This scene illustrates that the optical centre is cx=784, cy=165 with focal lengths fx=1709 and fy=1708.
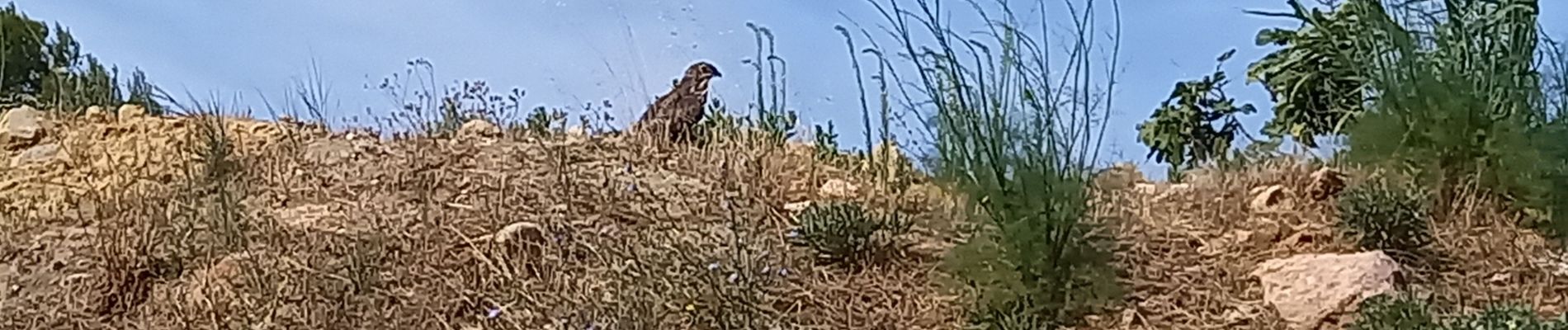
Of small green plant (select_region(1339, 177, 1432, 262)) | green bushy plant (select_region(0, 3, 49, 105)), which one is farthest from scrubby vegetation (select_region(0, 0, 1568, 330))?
green bushy plant (select_region(0, 3, 49, 105))

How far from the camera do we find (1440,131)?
4.00m

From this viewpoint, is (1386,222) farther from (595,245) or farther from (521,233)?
(521,233)

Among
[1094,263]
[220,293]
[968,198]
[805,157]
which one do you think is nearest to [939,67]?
[968,198]

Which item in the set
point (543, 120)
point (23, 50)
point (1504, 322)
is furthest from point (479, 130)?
point (23, 50)

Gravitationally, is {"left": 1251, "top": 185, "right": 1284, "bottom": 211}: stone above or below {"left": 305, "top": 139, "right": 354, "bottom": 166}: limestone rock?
below

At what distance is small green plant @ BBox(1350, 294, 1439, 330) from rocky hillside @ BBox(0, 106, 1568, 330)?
0.57 feet

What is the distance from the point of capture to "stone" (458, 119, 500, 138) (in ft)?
17.0

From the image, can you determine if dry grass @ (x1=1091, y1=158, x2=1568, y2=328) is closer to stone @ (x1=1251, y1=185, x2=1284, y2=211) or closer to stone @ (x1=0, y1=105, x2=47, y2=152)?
stone @ (x1=1251, y1=185, x2=1284, y2=211)

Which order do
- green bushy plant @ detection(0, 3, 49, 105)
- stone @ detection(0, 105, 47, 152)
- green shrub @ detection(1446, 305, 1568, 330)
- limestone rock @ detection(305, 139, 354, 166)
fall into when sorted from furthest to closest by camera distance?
1. green bushy plant @ detection(0, 3, 49, 105)
2. stone @ detection(0, 105, 47, 152)
3. limestone rock @ detection(305, 139, 354, 166)
4. green shrub @ detection(1446, 305, 1568, 330)

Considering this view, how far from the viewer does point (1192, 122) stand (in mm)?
5781

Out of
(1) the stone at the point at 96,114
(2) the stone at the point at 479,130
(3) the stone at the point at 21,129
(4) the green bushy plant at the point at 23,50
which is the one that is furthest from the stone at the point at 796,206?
(4) the green bushy plant at the point at 23,50

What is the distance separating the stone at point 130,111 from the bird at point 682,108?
1660mm

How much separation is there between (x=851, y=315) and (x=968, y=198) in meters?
0.37

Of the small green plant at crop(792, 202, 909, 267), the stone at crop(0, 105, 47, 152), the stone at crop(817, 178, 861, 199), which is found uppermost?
the stone at crop(0, 105, 47, 152)
